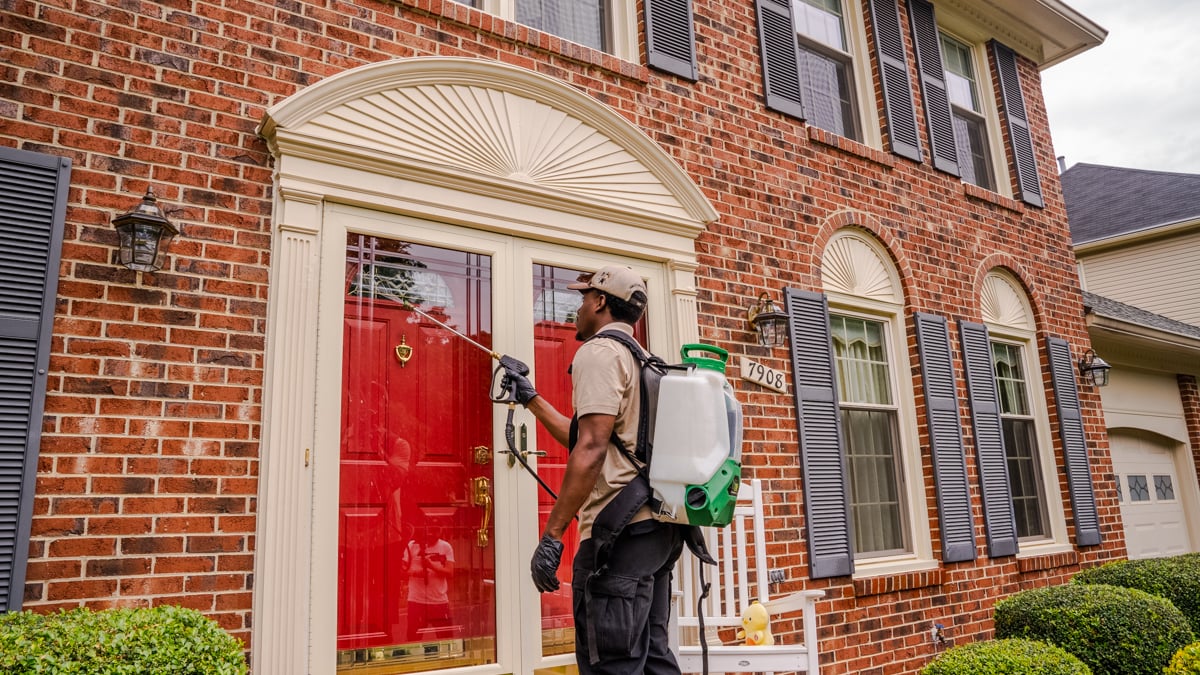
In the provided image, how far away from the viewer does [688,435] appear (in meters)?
2.85

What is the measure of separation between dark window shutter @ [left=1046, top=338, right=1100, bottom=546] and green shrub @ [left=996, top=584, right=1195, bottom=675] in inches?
78.7

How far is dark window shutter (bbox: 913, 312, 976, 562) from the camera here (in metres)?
6.05

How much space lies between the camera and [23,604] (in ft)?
9.27

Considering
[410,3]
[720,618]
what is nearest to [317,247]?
[410,3]

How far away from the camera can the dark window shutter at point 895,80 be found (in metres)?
6.77

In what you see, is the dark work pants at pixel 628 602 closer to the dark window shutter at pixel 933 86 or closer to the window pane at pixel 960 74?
the dark window shutter at pixel 933 86

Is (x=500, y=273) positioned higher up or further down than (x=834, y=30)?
further down

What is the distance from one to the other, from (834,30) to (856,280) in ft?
7.57

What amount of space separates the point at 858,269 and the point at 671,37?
225 centimetres

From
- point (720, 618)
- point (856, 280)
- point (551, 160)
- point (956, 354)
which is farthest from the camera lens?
point (956, 354)

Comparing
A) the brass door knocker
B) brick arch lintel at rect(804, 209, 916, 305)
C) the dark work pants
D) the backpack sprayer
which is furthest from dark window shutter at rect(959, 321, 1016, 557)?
the brass door knocker

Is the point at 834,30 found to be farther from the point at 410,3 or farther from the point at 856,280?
the point at 410,3

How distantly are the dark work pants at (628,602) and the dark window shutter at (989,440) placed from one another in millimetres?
4438

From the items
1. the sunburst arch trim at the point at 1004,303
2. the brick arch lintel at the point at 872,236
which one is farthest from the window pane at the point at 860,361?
the sunburst arch trim at the point at 1004,303
